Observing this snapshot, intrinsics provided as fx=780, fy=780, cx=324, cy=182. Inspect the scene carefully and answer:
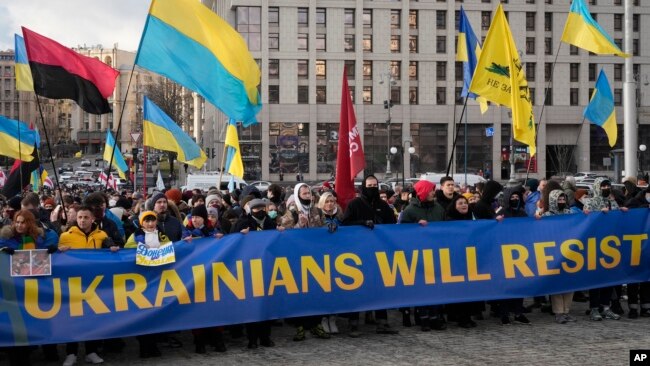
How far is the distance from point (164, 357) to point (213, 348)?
63 cm

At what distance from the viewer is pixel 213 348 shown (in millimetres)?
9008

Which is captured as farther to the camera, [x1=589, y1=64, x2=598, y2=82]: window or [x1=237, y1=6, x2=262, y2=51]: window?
[x1=589, y1=64, x2=598, y2=82]: window

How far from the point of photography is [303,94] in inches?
2714

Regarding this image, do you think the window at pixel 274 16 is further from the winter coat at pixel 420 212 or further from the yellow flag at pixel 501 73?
the winter coat at pixel 420 212

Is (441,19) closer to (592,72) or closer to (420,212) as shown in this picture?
(592,72)

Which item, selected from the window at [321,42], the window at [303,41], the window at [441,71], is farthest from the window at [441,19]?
the window at [303,41]

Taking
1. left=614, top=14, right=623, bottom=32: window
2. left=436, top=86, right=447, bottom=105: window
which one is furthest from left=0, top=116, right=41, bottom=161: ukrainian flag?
left=614, top=14, right=623, bottom=32: window

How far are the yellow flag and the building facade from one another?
181 feet

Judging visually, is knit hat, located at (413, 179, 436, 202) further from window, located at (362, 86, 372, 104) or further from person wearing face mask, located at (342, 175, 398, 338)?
window, located at (362, 86, 372, 104)

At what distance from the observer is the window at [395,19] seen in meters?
69.9

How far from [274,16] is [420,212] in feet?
198

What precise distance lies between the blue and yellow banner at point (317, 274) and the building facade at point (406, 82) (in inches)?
2287

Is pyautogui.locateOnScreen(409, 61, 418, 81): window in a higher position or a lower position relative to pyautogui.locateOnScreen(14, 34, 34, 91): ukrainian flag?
higher

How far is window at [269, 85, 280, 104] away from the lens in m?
68.4
